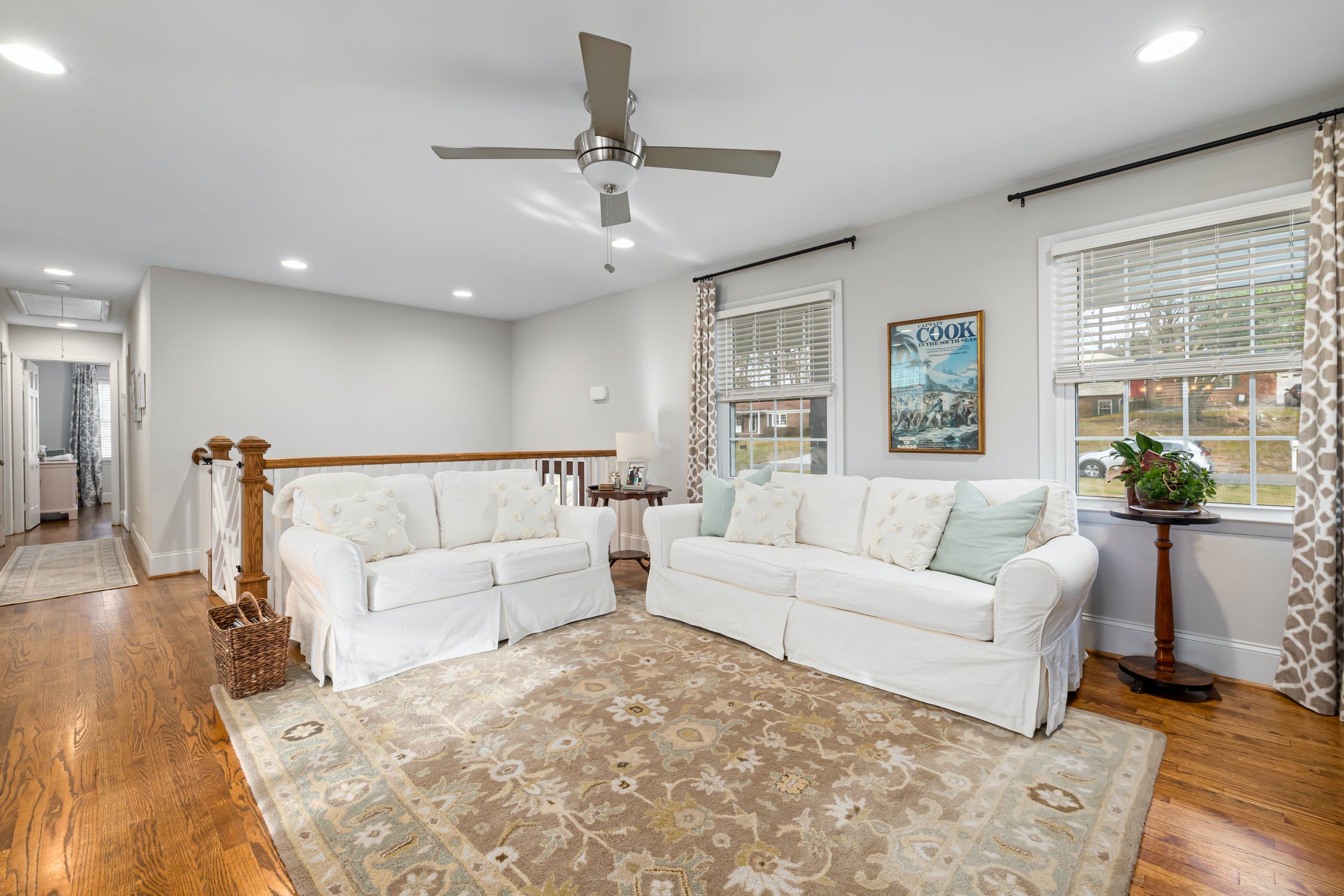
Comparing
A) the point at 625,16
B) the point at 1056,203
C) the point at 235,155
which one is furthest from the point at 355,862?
the point at 1056,203

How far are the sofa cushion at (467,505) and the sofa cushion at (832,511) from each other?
174 cm

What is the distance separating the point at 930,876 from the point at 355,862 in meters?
1.54

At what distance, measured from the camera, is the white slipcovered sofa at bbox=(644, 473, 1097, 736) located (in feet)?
7.54

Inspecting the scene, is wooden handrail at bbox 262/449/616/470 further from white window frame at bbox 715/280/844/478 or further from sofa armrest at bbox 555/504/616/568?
white window frame at bbox 715/280/844/478

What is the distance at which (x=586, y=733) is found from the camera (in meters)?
2.28

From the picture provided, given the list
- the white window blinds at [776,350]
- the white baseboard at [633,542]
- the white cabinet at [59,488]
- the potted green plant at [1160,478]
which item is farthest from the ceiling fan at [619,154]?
the white cabinet at [59,488]

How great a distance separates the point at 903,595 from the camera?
261 cm

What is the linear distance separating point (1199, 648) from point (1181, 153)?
7.77ft

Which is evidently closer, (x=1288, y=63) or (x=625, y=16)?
(x=625, y=16)

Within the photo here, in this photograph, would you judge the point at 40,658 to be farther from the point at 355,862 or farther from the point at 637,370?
the point at 637,370

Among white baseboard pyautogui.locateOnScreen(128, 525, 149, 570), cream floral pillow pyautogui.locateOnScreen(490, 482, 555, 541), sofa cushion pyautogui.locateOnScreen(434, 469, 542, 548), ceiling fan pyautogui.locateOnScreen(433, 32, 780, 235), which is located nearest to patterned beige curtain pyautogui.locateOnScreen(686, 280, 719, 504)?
cream floral pillow pyautogui.locateOnScreen(490, 482, 555, 541)

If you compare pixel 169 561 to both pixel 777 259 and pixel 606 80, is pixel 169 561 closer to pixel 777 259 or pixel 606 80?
pixel 606 80

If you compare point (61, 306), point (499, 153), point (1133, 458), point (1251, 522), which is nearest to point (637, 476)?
point (499, 153)

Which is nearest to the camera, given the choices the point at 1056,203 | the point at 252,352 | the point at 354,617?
the point at 354,617
